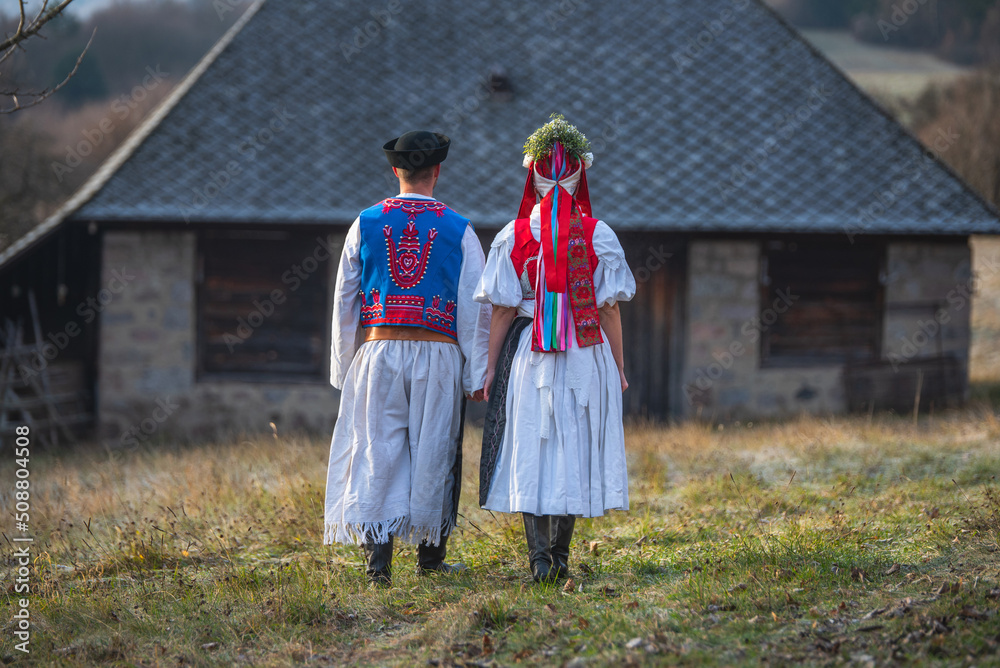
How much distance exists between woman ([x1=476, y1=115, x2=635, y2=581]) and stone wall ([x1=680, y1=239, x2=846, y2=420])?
5222mm

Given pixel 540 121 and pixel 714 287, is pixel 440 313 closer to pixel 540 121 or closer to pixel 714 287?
pixel 714 287

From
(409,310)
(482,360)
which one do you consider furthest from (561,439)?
(409,310)

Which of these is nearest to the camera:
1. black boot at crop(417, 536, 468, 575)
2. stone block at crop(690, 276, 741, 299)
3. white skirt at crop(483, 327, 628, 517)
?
white skirt at crop(483, 327, 628, 517)

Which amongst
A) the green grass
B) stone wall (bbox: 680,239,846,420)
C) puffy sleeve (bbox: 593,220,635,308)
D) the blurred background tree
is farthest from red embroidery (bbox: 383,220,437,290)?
the blurred background tree

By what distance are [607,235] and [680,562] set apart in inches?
62.0

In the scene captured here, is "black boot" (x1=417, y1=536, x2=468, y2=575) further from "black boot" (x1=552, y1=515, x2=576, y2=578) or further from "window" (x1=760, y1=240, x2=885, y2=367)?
"window" (x1=760, y1=240, x2=885, y2=367)

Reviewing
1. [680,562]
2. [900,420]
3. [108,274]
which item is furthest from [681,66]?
[680,562]

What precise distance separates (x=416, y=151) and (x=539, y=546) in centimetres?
178

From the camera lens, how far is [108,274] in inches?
335

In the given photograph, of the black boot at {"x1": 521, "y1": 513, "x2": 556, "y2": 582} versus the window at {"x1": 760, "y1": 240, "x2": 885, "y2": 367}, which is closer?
the black boot at {"x1": 521, "y1": 513, "x2": 556, "y2": 582}

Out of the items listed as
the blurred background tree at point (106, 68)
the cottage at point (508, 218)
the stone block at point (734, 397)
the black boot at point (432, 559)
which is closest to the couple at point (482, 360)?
the black boot at point (432, 559)

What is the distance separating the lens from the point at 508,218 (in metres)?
8.21

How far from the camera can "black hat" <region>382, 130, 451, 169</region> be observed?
12.1ft

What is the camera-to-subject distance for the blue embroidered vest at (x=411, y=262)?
144 inches
